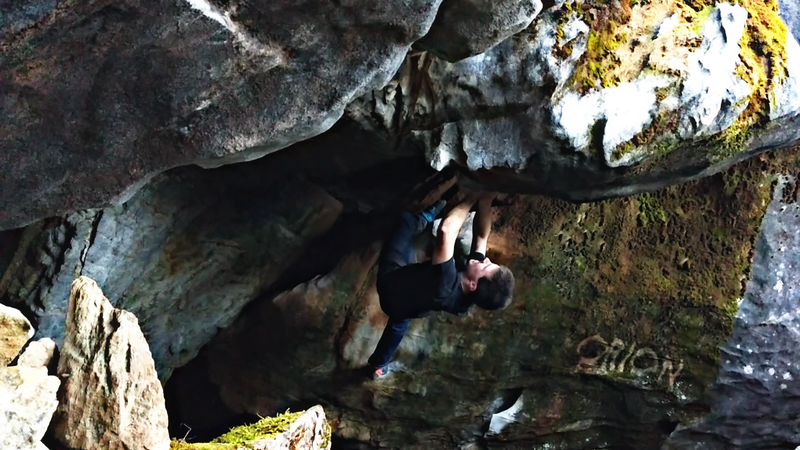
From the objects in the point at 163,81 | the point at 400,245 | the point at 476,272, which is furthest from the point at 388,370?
the point at 163,81

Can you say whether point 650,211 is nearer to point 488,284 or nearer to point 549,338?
point 549,338

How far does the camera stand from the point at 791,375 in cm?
479

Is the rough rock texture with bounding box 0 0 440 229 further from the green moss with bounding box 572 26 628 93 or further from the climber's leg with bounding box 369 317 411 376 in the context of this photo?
the climber's leg with bounding box 369 317 411 376

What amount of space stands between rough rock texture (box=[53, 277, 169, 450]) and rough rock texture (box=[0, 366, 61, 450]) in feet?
0.38

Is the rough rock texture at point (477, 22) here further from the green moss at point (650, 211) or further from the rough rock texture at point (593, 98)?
the green moss at point (650, 211)

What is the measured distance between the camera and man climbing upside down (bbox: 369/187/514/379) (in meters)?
3.93

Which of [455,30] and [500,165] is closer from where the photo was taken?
[455,30]

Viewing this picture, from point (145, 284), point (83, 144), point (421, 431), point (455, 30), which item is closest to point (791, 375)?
point (421, 431)

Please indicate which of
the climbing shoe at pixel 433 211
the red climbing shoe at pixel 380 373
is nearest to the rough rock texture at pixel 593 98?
the climbing shoe at pixel 433 211

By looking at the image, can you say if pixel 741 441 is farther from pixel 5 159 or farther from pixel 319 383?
pixel 5 159

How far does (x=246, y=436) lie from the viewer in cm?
330

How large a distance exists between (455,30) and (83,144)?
4.29 feet

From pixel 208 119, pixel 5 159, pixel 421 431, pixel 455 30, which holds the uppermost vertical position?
pixel 455 30

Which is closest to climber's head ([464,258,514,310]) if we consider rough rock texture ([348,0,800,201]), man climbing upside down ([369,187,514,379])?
man climbing upside down ([369,187,514,379])
